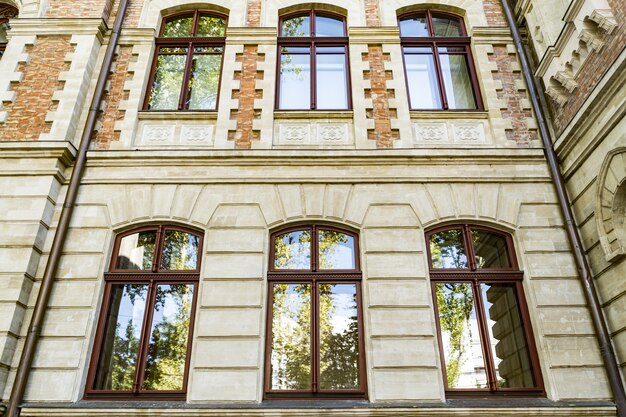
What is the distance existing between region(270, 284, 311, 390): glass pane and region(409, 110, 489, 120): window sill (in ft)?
12.6

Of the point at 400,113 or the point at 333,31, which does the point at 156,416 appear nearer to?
the point at 400,113

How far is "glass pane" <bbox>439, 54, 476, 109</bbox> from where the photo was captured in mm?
9477

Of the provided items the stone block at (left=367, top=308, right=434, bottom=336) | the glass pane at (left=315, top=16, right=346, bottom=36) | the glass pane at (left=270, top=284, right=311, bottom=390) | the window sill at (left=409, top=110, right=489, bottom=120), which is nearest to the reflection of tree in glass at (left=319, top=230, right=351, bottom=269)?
the glass pane at (left=270, top=284, right=311, bottom=390)

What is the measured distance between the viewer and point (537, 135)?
8750 millimetres

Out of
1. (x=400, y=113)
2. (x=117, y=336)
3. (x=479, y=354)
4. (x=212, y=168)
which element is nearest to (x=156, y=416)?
(x=117, y=336)

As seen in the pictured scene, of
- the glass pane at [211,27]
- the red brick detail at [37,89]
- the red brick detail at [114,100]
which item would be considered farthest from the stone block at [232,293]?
the glass pane at [211,27]

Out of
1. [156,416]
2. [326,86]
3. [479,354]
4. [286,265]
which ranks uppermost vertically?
[326,86]

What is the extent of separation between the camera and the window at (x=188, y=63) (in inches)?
374

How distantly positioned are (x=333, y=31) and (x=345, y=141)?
305 cm

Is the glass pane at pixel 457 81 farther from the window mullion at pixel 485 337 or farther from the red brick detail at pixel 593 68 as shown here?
the window mullion at pixel 485 337

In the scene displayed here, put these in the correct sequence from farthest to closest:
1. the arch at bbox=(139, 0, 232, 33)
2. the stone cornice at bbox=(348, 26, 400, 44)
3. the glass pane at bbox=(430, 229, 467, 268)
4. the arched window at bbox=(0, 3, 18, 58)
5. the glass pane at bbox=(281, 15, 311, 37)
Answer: the arched window at bbox=(0, 3, 18, 58) → the glass pane at bbox=(281, 15, 311, 37) → the arch at bbox=(139, 0, 232, 33) → the stone cornice at bbox=(348, 26, 400, 44) → the glass pane at bbox=(430, 229, 467, 268)

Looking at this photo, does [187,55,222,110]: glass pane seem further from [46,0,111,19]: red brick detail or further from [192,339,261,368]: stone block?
[192,339,261,368]: stone block

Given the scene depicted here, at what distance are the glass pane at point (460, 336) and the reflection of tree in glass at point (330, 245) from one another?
164 cm

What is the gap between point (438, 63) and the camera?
32.5ft
